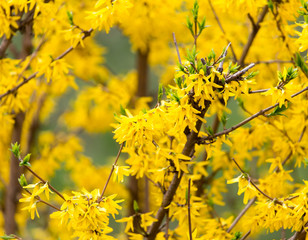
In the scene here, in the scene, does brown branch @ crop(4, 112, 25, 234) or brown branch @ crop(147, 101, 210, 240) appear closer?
brown branch @ crop(147, 101, 210, 240)

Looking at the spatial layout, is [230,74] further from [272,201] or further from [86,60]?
[86,60]

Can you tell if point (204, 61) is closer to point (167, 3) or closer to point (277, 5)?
point (277, 5)

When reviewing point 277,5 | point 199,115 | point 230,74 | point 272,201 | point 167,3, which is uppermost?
point 167,3

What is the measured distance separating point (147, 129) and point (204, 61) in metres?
0.29

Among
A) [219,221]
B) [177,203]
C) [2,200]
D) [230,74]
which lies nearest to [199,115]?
[230,74]

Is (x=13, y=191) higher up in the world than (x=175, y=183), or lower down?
lower down

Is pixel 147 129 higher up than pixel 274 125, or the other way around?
pixel 147 129

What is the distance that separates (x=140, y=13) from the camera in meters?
2.41

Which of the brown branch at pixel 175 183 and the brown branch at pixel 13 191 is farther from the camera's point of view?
the brown branch at pixel 13 191

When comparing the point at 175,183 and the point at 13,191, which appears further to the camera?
the point at 13,191

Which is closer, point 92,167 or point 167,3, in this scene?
point 167,3

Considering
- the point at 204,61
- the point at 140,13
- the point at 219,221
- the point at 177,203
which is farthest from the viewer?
the point at 140,13

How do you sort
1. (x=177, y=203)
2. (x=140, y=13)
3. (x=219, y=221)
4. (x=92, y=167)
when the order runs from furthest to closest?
(x=92, y=167), (x=140, y=13), (x=219, y=221), (x=177, y=203)

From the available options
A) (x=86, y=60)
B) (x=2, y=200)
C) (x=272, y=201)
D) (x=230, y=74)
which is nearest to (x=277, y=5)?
(x=230, y=74)
